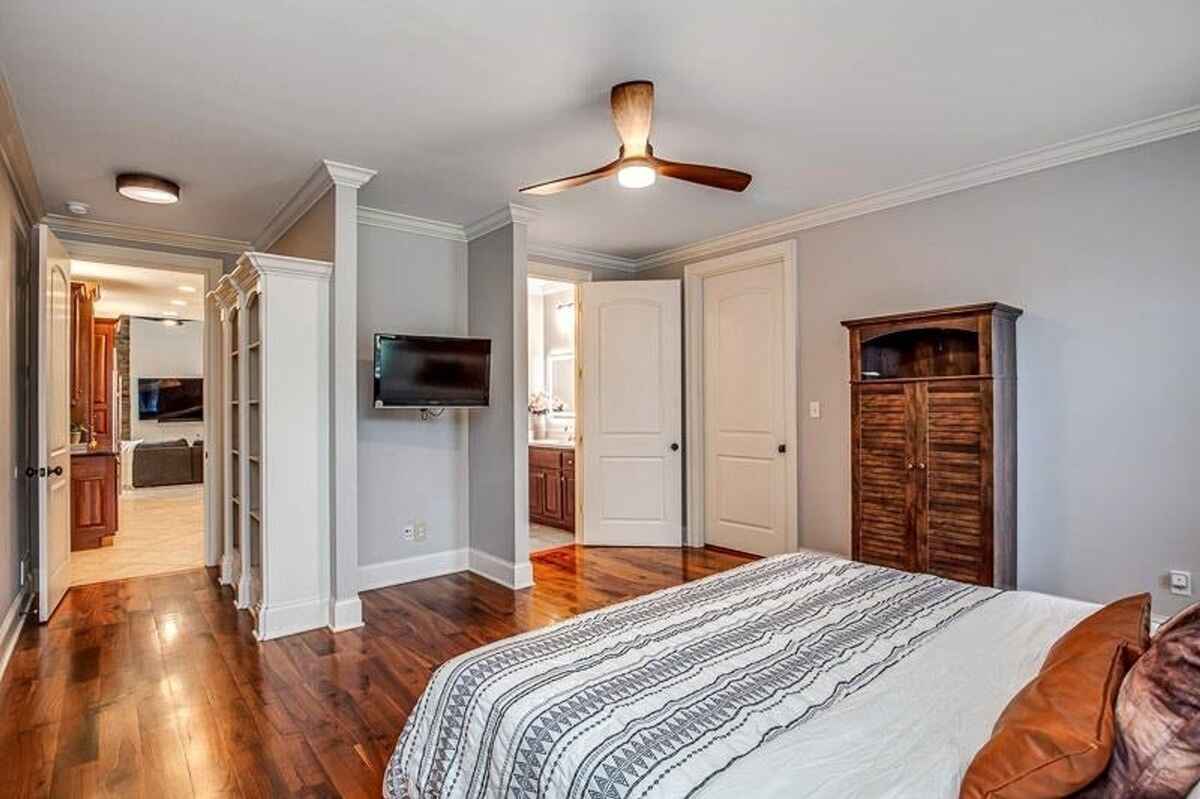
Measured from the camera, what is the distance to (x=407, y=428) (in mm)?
4348

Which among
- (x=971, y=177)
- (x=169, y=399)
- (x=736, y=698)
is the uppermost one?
(x=971, y=177)

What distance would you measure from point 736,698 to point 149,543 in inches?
234

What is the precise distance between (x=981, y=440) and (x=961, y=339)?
744mm

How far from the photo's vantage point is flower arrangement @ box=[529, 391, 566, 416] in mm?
7084

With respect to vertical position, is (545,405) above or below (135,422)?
above

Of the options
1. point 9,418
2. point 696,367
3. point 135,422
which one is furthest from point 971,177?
point 135,422

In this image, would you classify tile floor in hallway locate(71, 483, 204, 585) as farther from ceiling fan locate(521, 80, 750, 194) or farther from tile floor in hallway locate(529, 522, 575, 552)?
ceiling fan locate(521, 80, 750, 194)

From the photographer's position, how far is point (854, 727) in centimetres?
126

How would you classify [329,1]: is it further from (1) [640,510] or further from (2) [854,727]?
(1) [640,510]

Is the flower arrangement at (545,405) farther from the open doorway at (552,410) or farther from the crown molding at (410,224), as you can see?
the crown molding at (410,224)

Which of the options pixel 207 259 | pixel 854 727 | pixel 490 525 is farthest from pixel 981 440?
pixel 207 259

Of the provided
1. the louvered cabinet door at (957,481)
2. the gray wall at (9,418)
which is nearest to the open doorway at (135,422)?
the gray wall at (9,418)

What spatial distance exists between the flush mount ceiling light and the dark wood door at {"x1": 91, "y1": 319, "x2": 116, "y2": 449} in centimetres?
663

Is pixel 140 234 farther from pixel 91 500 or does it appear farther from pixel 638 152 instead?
pixel 638 152
